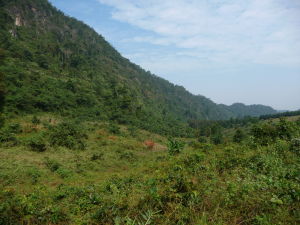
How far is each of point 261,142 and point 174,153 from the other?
489cm

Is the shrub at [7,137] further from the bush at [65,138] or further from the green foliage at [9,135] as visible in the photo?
the bush at [65,138]

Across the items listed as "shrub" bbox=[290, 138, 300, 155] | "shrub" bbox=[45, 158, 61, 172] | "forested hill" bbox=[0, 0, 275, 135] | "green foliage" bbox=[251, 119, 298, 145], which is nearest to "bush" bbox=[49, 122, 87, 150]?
"shrub" bbox=[45, 158, 61, 172]

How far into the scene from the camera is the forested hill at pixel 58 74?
109 ft

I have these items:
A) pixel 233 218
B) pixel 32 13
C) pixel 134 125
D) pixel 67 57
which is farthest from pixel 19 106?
pixel 32 13

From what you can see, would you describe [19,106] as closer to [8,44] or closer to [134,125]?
[134,125]

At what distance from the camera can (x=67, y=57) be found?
237 ft

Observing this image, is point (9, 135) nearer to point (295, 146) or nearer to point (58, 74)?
point (295, 146)

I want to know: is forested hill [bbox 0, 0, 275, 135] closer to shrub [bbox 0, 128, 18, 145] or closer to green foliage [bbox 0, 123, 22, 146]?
green foliage [bbox 0, 123, 22, 146]

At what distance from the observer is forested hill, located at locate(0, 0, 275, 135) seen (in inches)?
1313

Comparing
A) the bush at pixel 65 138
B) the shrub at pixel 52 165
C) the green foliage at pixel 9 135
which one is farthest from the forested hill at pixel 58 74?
the shrub at pixel 52 165

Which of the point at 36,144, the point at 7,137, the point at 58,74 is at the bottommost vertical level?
the point at 36,144

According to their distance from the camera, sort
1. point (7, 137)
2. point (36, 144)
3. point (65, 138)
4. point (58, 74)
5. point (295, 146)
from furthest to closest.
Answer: point (58, 74) → point (65, 138) → point (7, 137) → point (36, 144) → point (295, 146)

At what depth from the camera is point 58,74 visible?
4947 centimetres

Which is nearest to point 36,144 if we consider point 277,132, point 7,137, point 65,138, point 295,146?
point 7,137
